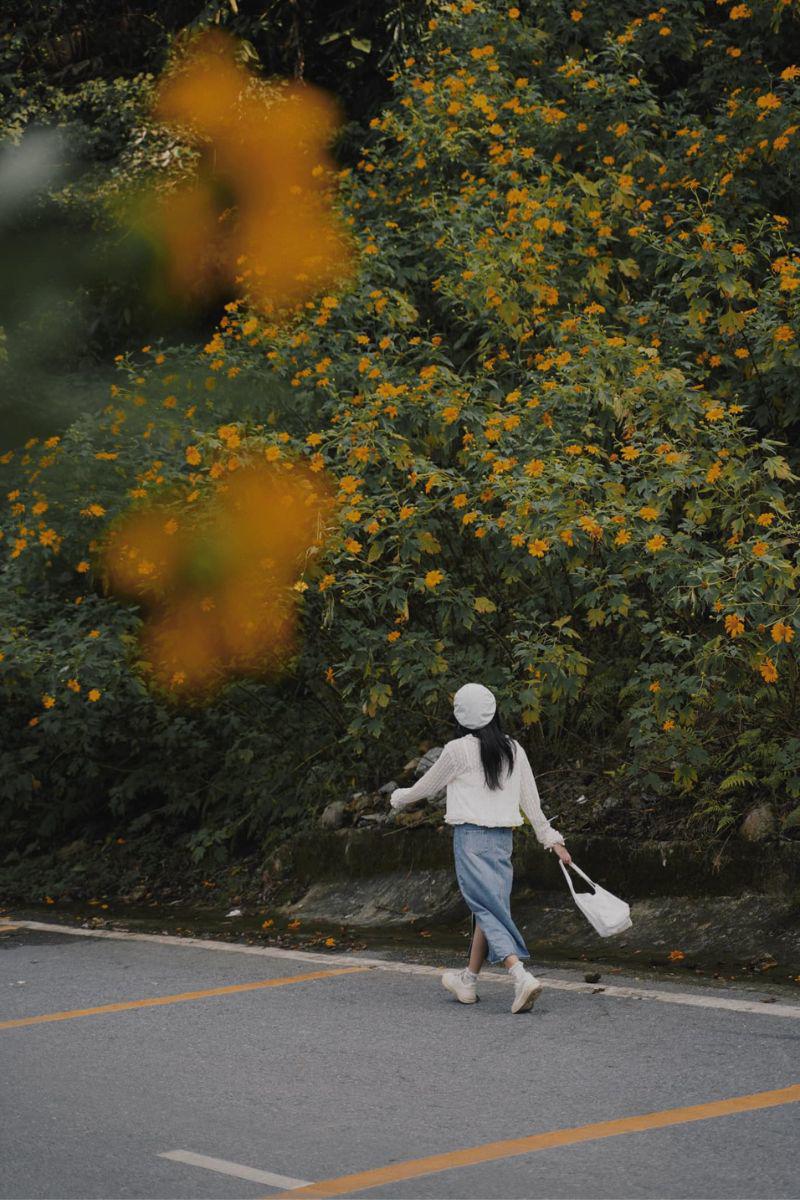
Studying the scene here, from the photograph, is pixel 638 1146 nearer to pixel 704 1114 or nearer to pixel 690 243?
pixel 704 1114

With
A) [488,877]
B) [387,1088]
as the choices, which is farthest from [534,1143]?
[488,877]

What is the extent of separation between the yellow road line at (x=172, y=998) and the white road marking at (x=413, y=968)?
0.78 feet

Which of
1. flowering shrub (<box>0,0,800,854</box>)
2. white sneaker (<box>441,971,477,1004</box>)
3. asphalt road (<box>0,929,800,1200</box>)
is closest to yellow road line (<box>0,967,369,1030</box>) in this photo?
asphalt road (<box>0,929,800,1200</box>)

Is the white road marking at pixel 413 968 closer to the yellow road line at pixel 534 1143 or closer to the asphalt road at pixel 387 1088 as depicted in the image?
the asphalt road at pixel 387 1088

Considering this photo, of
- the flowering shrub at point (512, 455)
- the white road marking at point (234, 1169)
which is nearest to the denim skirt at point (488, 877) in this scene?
the flowering shrub at point (512, 455)

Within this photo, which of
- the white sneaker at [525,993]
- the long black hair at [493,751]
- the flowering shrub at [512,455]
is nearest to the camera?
the white sneaker at [525,993]

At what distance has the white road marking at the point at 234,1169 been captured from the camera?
15.1 feet

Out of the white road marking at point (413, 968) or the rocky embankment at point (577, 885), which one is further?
the rocky embankment at point (577, 885)

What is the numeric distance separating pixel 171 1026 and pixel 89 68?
11.2m

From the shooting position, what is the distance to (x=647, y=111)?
11.4 metres

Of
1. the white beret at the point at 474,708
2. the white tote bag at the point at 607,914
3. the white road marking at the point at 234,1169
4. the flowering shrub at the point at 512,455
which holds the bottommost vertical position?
the white road marking at the point at 234,1169

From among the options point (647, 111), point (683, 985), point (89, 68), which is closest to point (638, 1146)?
point (683, 985)

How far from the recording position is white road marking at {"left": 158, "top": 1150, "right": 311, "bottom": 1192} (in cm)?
459

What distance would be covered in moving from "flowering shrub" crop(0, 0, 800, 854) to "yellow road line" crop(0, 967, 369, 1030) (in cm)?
174
